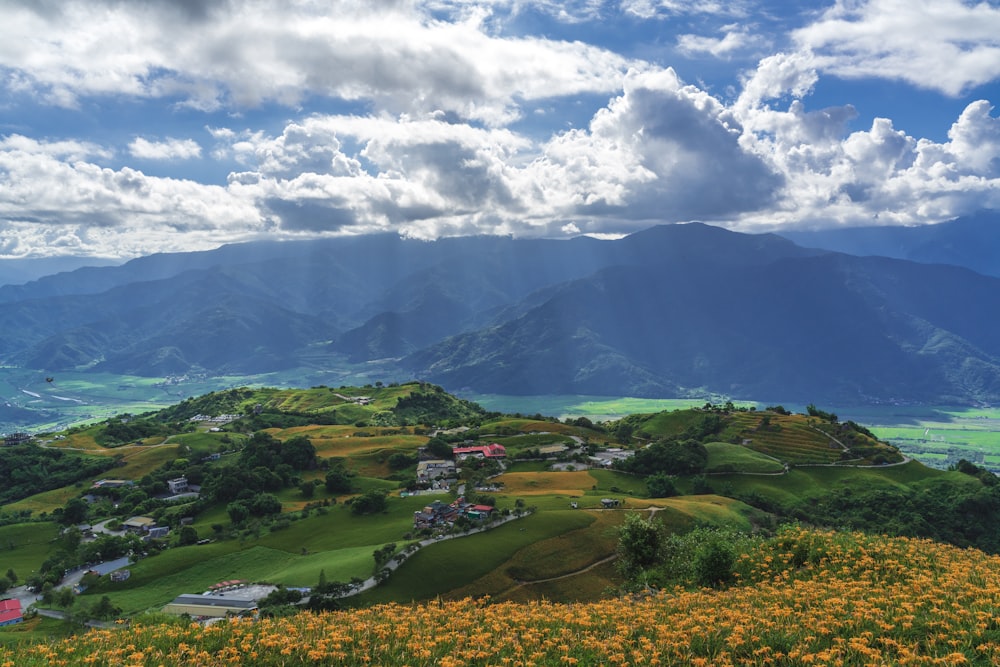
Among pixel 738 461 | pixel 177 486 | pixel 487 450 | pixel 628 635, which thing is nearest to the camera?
pixel 628 635

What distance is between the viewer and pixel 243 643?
1762 centimetres

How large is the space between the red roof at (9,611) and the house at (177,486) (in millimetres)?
59676

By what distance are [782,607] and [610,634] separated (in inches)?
288

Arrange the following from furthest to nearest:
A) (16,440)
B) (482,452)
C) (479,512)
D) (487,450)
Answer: (16,440), (487,450), (482,452), (479,512)

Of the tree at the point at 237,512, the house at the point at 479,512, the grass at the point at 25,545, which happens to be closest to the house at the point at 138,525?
the grass at the point at 25,545

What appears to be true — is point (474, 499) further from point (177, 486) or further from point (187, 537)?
point (177, 486)

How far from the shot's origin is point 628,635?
18141 mm

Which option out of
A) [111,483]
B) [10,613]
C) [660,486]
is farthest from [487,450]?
[10,613]

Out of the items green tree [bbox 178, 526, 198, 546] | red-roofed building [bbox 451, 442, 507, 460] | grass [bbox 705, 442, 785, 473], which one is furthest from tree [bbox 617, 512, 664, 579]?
red-roofed building [bbox 451, 442, 507, 460]

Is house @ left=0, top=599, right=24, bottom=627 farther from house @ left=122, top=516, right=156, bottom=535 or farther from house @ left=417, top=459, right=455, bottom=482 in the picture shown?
house @ left=417, top=459, right=455, bottom=482

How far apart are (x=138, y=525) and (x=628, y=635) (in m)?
112

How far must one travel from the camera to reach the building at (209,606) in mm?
54188

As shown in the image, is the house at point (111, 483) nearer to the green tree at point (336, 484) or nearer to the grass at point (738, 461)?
the green tree at point (336, 484)

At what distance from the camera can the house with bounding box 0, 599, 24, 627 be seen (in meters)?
64.1
